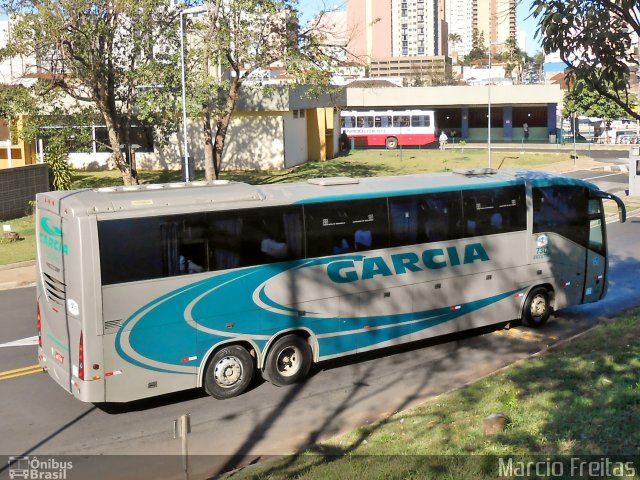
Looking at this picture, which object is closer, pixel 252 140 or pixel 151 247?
pixel 151 247

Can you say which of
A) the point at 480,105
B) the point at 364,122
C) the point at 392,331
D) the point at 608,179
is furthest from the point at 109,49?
the point at 480,105

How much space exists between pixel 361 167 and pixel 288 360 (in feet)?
109

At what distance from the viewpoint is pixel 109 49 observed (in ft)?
94.5

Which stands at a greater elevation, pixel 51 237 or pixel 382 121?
pixel 382 121

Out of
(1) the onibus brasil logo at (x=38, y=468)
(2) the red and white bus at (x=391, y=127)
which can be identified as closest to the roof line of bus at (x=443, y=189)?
(1) the onibus brasil logo at (x=38, y=468)

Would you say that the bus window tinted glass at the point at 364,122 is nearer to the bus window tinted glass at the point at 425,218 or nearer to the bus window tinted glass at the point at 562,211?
the bus window tinted glass at the point at 562,211

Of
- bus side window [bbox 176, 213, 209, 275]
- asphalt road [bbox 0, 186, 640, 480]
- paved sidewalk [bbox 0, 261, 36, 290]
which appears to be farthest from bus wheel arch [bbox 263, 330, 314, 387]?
paved sidewalk [bbox 0, 261, 36, 290]

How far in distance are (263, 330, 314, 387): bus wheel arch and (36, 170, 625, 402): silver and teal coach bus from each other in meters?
0.02

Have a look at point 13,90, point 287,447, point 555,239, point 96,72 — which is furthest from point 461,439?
point 13,90

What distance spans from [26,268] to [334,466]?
16.1 metres

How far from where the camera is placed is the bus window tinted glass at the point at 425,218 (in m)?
14.0

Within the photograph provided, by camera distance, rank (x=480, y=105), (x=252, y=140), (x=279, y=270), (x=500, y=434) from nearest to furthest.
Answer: (x=500, y=434)
(x=279, y=270)
(x=252, y=140)
(x=480, y=105)

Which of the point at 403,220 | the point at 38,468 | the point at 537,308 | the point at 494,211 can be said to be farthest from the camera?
the point at 537,308

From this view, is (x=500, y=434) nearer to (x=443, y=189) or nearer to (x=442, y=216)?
(x=442, y=216)
